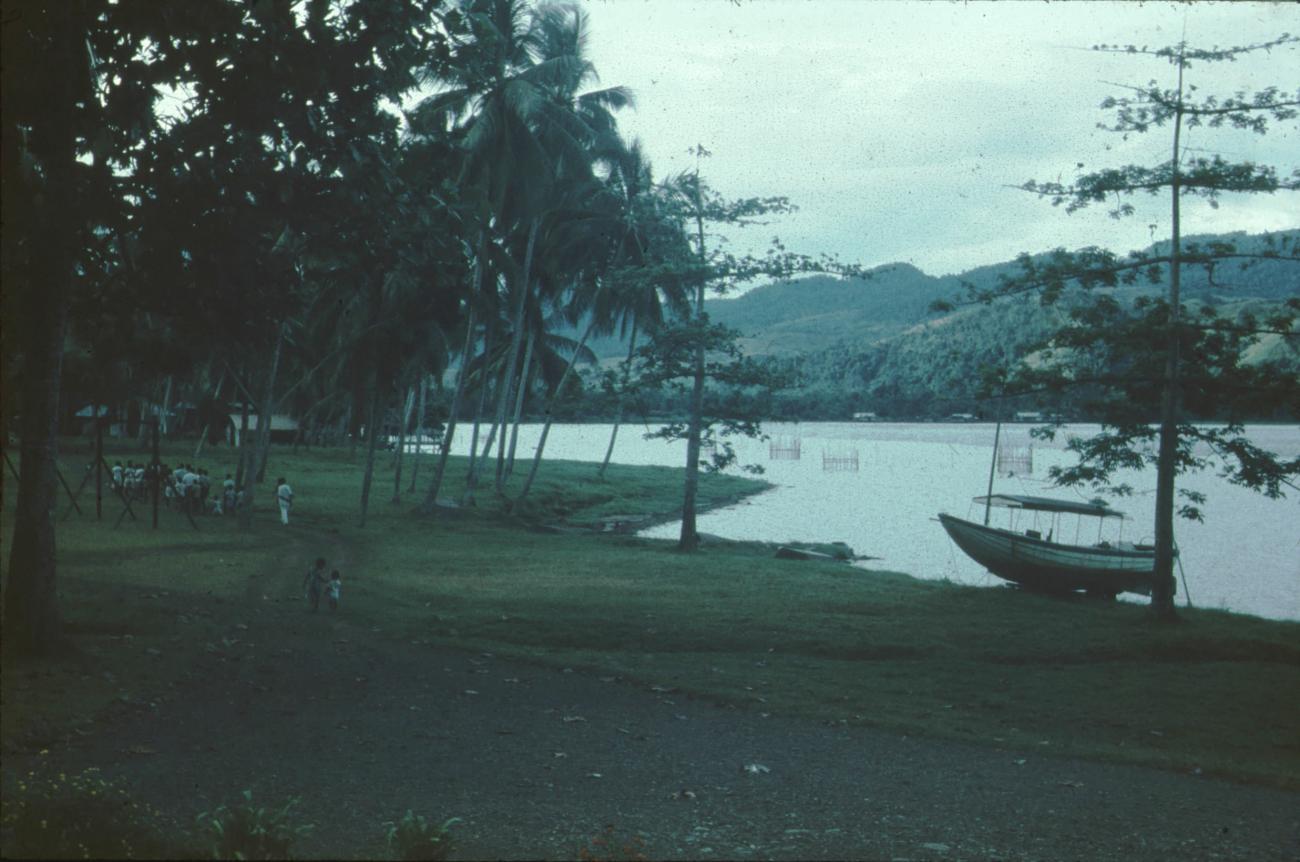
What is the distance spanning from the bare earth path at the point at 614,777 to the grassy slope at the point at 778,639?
31.4 inches

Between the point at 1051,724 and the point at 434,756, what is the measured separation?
6.30m

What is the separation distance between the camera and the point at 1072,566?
23188mm

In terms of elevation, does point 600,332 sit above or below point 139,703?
above

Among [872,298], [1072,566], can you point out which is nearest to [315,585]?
[1072,566]

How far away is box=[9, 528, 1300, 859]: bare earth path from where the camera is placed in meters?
6.69

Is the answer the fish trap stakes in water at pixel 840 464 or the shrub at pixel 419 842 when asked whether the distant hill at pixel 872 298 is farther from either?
the shrub at pixel 419 842

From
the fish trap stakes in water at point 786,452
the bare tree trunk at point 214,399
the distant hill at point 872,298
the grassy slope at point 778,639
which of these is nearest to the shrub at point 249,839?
the grassy slope at point 778,639

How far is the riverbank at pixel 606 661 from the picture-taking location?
8703mm

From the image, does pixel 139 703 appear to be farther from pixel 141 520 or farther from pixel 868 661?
pixel 141 520

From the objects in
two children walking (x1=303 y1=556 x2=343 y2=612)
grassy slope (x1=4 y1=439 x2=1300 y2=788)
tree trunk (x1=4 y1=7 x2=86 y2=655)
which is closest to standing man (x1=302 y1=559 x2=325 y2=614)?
two children walking (x1=303 y1=556 x2=343 y2=612)

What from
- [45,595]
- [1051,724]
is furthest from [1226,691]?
[45,595]

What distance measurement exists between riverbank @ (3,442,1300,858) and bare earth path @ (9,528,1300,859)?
0.06m

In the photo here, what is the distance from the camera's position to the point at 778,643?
14.5 m

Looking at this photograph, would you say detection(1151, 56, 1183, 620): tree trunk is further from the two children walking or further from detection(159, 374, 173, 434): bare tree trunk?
detection(159, 374, 173, 434): bare tree trunk
